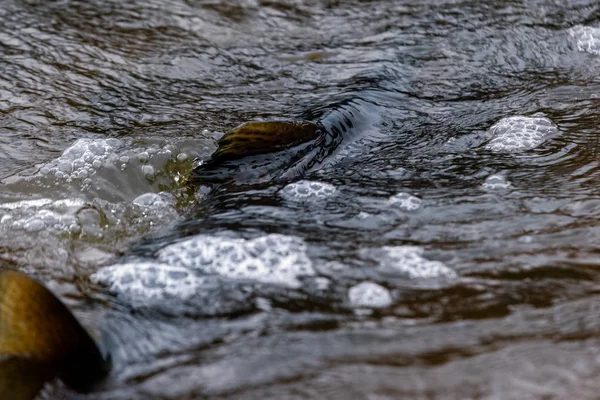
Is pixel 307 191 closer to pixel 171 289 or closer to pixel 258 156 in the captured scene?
pixel 258 156

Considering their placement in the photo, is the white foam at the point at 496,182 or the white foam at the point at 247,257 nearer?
the white foam at the point at 247,257

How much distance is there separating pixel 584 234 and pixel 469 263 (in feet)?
1.78

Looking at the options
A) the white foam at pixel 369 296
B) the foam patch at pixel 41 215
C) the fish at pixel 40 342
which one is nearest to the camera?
the fish at pixel 40 342

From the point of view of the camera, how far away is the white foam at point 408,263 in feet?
8.87

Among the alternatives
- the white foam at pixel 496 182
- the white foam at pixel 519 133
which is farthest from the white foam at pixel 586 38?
the white foam at pixel 496 182

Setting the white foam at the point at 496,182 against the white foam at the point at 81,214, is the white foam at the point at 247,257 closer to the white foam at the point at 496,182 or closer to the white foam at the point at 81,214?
the white foam at the point at 81,214

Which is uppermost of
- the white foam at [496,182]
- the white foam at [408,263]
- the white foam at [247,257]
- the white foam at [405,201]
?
the white foam at [496,182]

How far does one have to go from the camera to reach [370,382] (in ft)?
7.15

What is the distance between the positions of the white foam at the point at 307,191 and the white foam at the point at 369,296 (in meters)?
0.80

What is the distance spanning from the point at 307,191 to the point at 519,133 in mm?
1308

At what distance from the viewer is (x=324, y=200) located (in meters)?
3.33

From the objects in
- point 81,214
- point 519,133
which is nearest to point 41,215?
point 81,214

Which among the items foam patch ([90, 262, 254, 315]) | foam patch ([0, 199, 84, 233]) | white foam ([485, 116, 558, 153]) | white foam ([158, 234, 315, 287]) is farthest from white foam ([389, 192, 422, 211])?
foam patch ([0, 199, 84, 233])

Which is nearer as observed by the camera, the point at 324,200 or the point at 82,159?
the point at 324,200
